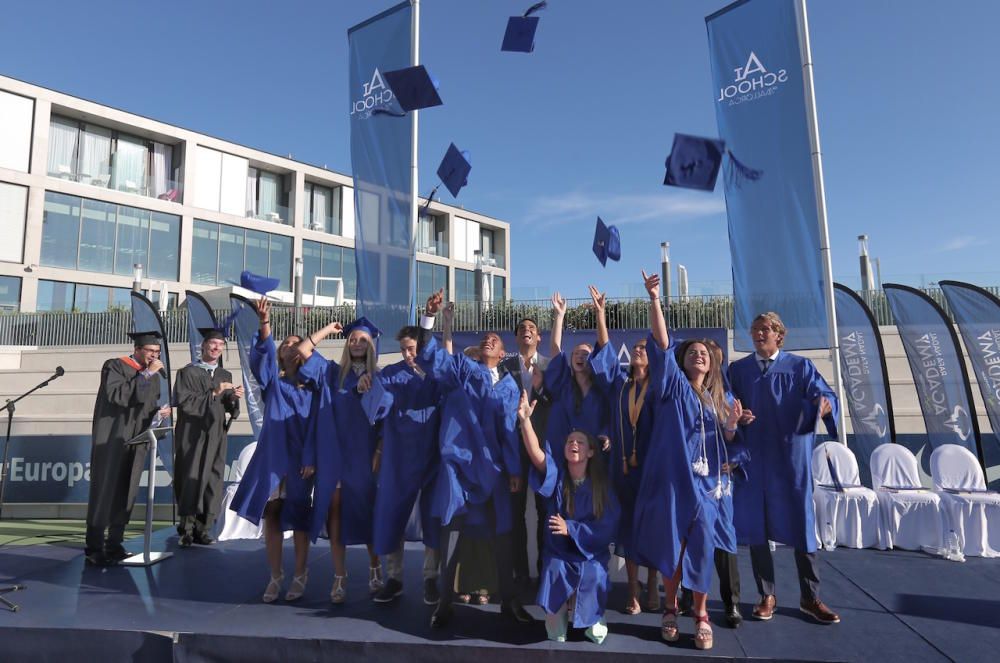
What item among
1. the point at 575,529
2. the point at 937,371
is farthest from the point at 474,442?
the point at 937,371

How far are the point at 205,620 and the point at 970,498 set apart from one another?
6330 mm

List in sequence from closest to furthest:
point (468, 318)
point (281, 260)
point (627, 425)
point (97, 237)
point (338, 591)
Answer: point (627, 425) < point (338, 591) < point (468, 318) < point (97, 237) < point (281, 260)

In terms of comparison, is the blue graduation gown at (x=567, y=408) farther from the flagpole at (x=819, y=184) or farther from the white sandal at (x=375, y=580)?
the flagpole at (x=819, y=184)

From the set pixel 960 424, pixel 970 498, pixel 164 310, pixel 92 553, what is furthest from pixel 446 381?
pixel 164 310

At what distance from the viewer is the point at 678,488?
3465mm

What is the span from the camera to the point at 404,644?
11.0 feet

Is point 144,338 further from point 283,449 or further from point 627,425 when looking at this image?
point 627,425

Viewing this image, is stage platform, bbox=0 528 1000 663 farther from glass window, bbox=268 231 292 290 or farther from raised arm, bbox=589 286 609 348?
glass window, bbox=268 231 292 290

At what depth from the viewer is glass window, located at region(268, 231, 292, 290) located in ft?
90.5

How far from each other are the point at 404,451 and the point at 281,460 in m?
0.87

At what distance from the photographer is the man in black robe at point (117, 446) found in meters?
5.25

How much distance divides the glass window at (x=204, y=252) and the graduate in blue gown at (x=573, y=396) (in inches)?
973

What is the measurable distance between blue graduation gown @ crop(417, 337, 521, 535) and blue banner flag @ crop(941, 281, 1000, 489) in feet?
18.8

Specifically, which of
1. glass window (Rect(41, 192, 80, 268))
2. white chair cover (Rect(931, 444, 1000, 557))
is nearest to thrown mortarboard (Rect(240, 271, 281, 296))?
white chair cover (Rect(931, 444, 1000, 557))
